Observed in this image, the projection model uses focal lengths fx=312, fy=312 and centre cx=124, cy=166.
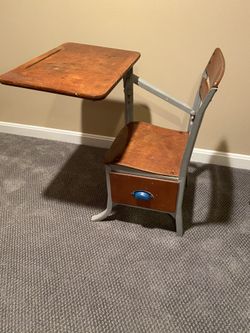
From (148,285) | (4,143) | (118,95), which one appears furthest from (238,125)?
(4,143)

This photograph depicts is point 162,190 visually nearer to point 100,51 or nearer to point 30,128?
point 100,51

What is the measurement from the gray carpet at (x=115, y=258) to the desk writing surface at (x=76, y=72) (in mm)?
738

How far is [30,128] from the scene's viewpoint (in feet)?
7.54

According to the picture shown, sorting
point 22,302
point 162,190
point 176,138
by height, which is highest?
point 176,138

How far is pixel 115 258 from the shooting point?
1411 millimetres

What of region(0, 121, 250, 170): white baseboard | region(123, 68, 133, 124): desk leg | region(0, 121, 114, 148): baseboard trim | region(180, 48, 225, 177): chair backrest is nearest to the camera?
region(180, 48, 225, 177): chair backrest

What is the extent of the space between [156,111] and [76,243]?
3.19 ft

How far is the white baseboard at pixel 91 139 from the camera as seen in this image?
2.02m

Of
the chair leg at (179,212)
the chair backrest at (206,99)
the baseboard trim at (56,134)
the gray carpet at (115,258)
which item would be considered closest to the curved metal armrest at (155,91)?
the chair backrest at (206,99)

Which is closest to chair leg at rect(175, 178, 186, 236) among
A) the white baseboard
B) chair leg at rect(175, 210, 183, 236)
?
chair leg at rect(175, 210, 183, 236)

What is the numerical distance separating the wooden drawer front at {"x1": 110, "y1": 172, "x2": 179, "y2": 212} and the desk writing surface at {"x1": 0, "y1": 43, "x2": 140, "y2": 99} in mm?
423

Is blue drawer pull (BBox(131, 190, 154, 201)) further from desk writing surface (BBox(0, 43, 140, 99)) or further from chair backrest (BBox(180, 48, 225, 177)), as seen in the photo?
desk writing surface (BBox(0, 43, 140, 99))

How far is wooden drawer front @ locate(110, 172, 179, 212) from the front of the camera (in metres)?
1.35

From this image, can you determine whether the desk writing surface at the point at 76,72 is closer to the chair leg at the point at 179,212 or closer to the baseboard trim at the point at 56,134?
the chair leg at the point at 179,212
